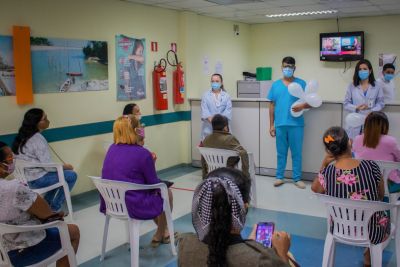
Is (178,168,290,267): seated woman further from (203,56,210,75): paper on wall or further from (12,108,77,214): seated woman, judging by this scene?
(203,56,210,75): paper on wall

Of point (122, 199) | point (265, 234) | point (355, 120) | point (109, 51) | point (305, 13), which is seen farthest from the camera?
point (305, 13)

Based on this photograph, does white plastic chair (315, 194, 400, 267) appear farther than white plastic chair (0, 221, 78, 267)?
Yes

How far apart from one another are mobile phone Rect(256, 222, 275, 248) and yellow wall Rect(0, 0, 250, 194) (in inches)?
124

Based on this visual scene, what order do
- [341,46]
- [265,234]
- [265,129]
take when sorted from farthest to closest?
1. [341,46]
2. [265,129]
3. [265,234]

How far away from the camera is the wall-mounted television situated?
766 cm

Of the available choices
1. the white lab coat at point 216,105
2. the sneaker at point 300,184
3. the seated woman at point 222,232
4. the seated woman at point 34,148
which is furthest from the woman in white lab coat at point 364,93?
the seated woman at point 222,232

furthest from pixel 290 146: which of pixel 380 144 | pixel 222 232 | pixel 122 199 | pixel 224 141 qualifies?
pixel 222 232

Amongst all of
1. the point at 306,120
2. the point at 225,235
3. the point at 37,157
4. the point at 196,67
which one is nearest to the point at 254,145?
the point at 306,120

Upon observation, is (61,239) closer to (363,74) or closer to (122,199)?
(122,199)

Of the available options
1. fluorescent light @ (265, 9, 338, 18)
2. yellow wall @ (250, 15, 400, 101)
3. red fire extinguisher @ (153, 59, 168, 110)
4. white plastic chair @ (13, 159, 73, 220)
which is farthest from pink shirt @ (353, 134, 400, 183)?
yellow wall @ (250, 15, 400, 101)

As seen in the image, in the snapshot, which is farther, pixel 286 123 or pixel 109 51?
pixel 286 123

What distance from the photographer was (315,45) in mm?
8195

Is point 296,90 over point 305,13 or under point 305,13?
under

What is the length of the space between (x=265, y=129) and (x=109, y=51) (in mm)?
2319
